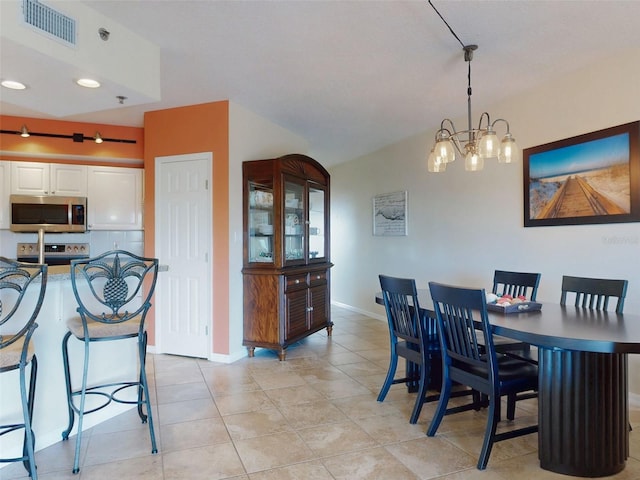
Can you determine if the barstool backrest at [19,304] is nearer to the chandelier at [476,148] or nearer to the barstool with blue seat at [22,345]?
the barstool with blue seat at [22,345]

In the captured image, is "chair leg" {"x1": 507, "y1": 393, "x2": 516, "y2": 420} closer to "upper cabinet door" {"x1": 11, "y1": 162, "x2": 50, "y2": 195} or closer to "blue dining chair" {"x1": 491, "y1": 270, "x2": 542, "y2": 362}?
"blue dining chair" {"x1": 491, "y1": 270, "x2": 542, "y2": 362}

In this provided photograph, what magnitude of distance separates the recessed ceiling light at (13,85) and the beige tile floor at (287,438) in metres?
2.11

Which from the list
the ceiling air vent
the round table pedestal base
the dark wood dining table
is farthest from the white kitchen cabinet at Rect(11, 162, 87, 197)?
the round table pedestal base

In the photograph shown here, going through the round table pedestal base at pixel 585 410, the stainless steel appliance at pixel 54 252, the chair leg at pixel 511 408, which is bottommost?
the chair leg at pixel 511 408

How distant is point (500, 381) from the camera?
6.81ft

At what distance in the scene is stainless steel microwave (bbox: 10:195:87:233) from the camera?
4.29 metres

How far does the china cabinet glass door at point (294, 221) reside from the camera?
409cm

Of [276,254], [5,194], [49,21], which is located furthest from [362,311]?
[49,21]

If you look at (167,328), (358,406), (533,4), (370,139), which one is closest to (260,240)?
(167,328)

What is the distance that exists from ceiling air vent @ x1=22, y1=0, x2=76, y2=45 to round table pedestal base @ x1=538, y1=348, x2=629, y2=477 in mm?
2922

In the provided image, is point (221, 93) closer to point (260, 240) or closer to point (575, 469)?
point (260, 240)

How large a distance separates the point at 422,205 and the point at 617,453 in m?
3.38

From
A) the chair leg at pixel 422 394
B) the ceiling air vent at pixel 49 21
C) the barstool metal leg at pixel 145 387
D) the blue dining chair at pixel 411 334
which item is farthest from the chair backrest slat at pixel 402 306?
the ceiling air vent at pixel 49 21

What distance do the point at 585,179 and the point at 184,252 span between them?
3.58m
